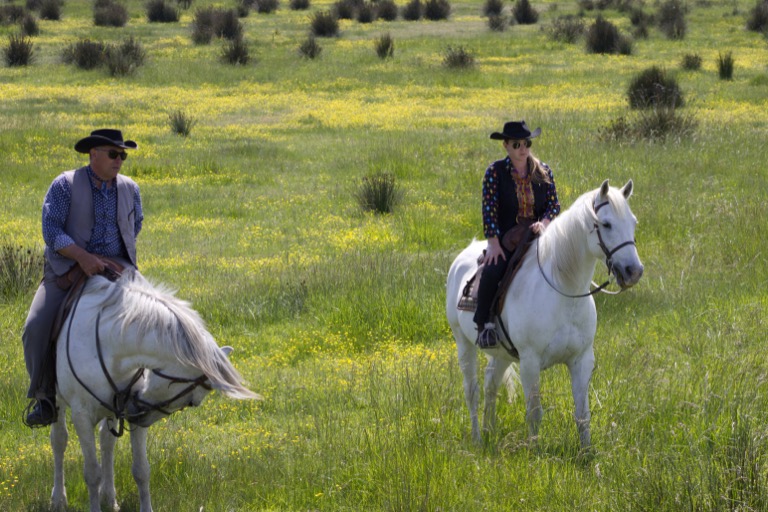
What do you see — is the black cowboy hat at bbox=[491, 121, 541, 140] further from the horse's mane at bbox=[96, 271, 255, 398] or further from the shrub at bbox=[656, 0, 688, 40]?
the shrub at bbox=[656, 0, 688, 40]

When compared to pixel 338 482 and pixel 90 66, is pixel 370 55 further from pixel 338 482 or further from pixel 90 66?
pixel 338 482

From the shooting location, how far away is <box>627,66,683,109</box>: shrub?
22.8 m

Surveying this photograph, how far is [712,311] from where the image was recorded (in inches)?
356

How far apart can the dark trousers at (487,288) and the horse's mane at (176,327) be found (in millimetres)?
1860

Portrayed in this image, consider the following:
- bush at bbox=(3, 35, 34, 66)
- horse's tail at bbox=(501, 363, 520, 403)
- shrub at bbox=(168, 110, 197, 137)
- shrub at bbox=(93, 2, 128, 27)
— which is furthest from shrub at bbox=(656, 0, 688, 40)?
horse's tail at bbox=(501, 363, 520, 403)

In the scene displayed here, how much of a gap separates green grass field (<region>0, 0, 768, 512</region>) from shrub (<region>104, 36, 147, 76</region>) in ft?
1.43

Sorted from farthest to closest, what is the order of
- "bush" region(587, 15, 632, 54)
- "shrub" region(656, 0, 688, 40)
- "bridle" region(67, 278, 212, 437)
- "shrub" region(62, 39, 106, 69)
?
"shrub" region(656, 0, 688, 40)
"bush" region(587, 15, 632, 54)
"shrub" region(62, 39, 106, 69)
"bridle" region(67, 278, 212, 437)

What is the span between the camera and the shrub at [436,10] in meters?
49.0

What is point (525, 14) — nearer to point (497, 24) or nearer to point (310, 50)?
point (497, 24)

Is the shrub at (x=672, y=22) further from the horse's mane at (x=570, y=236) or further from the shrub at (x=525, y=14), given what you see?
the horse's mane at (x=570, y=236)

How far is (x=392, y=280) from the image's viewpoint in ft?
34.9

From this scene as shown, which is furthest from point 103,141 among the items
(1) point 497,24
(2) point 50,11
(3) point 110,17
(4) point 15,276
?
(2) point 50,11

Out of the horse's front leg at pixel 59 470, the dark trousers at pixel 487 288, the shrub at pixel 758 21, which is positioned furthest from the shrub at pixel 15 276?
the shrub at pixel 758 21

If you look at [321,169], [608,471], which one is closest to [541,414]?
[608,471]
